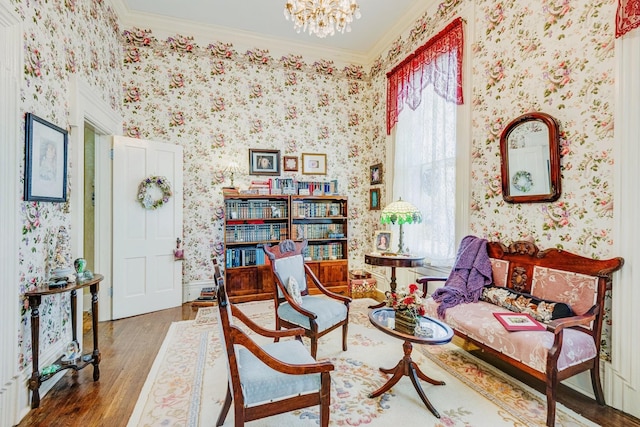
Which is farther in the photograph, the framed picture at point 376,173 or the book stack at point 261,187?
the framed picture at point 376,173

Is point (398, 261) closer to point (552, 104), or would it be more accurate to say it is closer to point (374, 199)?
point (374, 199)

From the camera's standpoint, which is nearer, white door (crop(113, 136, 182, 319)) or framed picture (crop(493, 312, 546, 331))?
framed picture (crop(493, 312, 546, 331))

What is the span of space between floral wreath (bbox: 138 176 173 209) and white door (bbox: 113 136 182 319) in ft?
0.14

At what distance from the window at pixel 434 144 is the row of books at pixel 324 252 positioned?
1.14 meters

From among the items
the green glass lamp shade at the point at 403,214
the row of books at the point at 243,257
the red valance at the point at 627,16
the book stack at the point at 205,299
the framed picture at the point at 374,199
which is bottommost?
the book stack at the point at 205,299

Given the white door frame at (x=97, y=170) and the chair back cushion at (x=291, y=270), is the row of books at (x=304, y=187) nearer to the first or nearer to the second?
the chair back cushion at (x=291, y=270)

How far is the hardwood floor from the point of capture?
1.92 m

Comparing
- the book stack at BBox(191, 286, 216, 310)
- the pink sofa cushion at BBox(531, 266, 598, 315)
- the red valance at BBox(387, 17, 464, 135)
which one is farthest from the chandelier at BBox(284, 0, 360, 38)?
the book stack at BBox(191, 286, 216, 310)

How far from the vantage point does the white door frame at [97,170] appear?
109 inches

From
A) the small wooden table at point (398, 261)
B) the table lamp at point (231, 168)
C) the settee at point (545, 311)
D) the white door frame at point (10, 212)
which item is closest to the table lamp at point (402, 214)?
the small wooden table at point (398, 261)

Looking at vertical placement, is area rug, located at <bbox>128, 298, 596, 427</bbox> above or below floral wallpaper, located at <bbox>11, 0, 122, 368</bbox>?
below

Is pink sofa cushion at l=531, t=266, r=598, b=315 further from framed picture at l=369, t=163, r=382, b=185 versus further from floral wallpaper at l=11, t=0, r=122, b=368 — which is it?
floral wallpaper at l=11, t=0, r=122, b=368

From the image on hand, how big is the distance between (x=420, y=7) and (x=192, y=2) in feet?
9.64

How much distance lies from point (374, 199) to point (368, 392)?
335 centimetres
